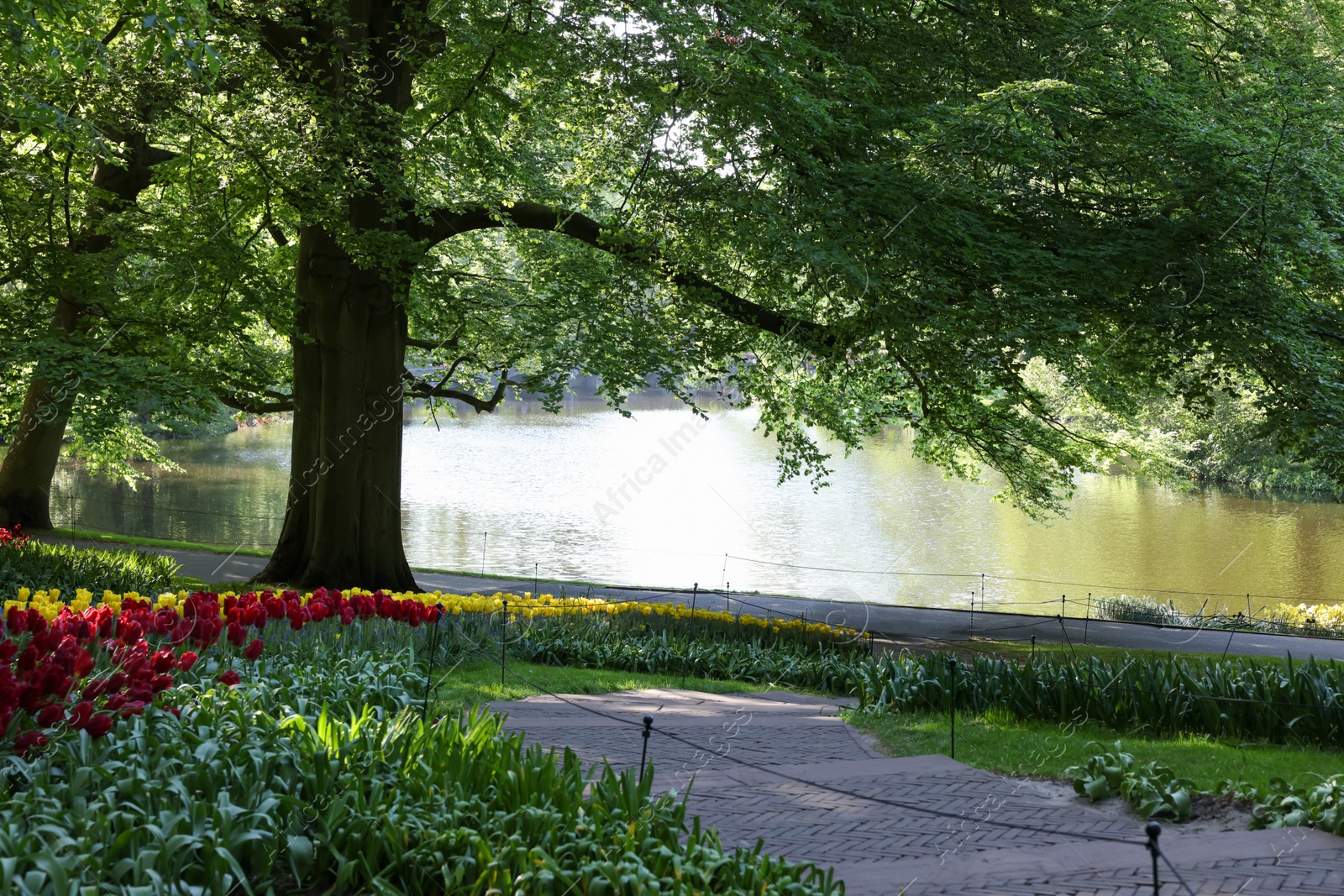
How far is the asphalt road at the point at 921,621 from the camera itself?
1345 centimetres

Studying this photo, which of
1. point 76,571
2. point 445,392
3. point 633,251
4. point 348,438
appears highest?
point 633,251

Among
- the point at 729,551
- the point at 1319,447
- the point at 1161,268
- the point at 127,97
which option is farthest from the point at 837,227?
the point at 729,551

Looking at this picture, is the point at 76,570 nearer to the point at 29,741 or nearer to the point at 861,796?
the point at 29,741

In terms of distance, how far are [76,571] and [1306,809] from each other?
32.8 ft

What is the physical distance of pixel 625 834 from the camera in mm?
3354

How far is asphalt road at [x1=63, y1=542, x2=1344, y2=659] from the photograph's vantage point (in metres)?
13.5

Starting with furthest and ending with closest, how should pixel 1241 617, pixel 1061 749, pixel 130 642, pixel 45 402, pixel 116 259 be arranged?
pixel 1241 617 → pixel 45 402 → pixel 116 259 → pixel 1061 749 → pixel 130 642

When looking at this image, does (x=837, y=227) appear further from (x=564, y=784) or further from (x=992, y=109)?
(x=564, y=784)

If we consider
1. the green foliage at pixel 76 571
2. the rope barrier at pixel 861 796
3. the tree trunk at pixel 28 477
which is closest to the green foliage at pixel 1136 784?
the rope barrier at pixel 861 796

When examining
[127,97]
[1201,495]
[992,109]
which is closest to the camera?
[992,109]

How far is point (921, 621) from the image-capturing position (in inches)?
603

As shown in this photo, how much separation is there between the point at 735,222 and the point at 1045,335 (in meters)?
3.37

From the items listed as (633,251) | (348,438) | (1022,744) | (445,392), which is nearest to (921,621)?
(633,251)

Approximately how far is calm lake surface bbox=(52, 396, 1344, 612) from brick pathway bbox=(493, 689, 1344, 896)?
559 inches
